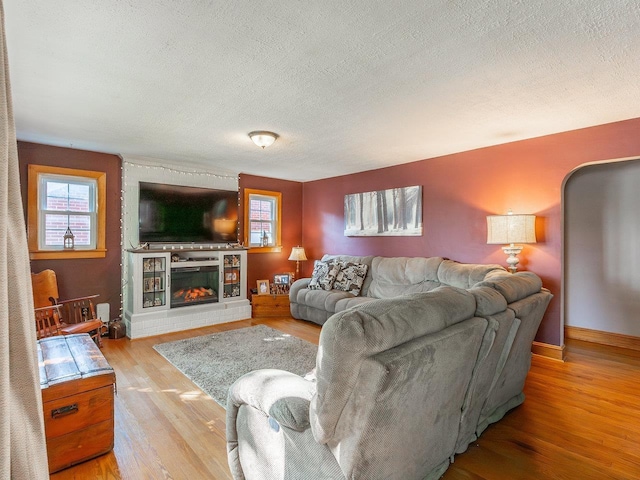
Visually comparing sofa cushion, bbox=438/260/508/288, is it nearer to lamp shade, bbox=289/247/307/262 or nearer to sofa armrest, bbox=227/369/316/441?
lamp shade, bbox=289/247/307/262

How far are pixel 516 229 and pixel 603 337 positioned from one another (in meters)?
1.94

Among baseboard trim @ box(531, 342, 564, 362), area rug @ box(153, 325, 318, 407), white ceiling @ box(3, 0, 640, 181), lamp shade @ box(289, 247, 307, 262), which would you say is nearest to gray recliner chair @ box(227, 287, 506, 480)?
area rug @ box(153, 325, 318, 407)

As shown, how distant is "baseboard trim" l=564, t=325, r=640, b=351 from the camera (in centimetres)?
379

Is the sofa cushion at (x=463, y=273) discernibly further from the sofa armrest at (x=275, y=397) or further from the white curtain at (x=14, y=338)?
the white curtain at (x=14, y=338)

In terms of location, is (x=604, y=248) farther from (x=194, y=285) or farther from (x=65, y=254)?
(x=65, y=254)

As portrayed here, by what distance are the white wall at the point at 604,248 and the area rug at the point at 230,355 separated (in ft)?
11.0

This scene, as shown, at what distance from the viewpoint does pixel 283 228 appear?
20.5ft

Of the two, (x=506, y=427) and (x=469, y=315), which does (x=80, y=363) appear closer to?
(x=469, y=315)

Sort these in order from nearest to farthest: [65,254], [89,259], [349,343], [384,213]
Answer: [349,343] → [65,254] → [89,259] → [384,213]

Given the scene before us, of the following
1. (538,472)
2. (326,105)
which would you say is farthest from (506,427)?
(326,105)

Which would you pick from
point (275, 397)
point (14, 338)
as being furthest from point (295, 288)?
point (14, 338)

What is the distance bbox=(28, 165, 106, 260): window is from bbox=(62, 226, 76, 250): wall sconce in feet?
0.09

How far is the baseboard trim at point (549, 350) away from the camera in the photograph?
11.4 feet

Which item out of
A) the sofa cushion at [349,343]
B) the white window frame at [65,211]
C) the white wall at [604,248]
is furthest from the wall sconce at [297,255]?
the sofa cushion at [349,343]
